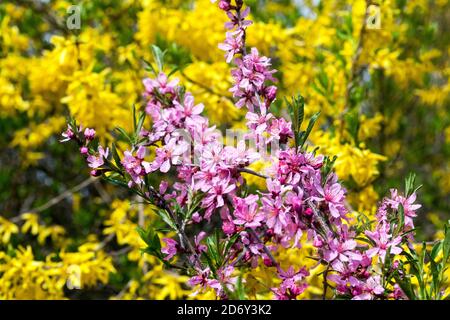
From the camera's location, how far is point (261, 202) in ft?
5.50

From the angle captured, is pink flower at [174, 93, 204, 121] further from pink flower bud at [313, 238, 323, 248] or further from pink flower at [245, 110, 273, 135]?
pink flower bud at [313, 238, 323, 248]

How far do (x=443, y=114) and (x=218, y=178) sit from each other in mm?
3765

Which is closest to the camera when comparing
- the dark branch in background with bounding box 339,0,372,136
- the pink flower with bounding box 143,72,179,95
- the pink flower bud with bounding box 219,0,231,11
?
the pink flower bud with bounding box 219,0,231,11

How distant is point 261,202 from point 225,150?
0.56 ft

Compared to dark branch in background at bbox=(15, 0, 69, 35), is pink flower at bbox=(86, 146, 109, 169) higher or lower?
lower

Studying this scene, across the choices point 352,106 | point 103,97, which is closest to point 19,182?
point 103,97

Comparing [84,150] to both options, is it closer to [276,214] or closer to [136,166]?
[136,166]

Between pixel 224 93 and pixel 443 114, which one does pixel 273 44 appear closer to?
pixel 224 93

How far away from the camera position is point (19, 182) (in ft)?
16.8

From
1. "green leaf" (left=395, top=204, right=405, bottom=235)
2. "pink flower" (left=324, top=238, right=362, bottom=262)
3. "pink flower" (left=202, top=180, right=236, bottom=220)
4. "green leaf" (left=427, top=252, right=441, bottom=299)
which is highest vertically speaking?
"pink flower" (left=202, top=180, right=236, bottom=220)

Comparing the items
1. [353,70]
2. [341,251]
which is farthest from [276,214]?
[353,70]

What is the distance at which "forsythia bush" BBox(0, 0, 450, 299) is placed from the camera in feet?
5.47

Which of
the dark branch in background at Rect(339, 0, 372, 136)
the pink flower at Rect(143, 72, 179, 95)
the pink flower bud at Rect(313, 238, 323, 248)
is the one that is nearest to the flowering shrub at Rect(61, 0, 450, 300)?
the pink flower bud at Rect(313, 238, 323, 248)

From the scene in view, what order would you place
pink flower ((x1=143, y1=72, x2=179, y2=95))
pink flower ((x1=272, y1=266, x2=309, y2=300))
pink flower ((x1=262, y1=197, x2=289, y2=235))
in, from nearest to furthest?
pink flower ((x1=262, y1=197, x2=289, y2=235)) → pink flower ((x1=272, y1=266, x2=309, y2=300)) → pink flower ((x1=143, y1=72, x2=179, y2=95))
